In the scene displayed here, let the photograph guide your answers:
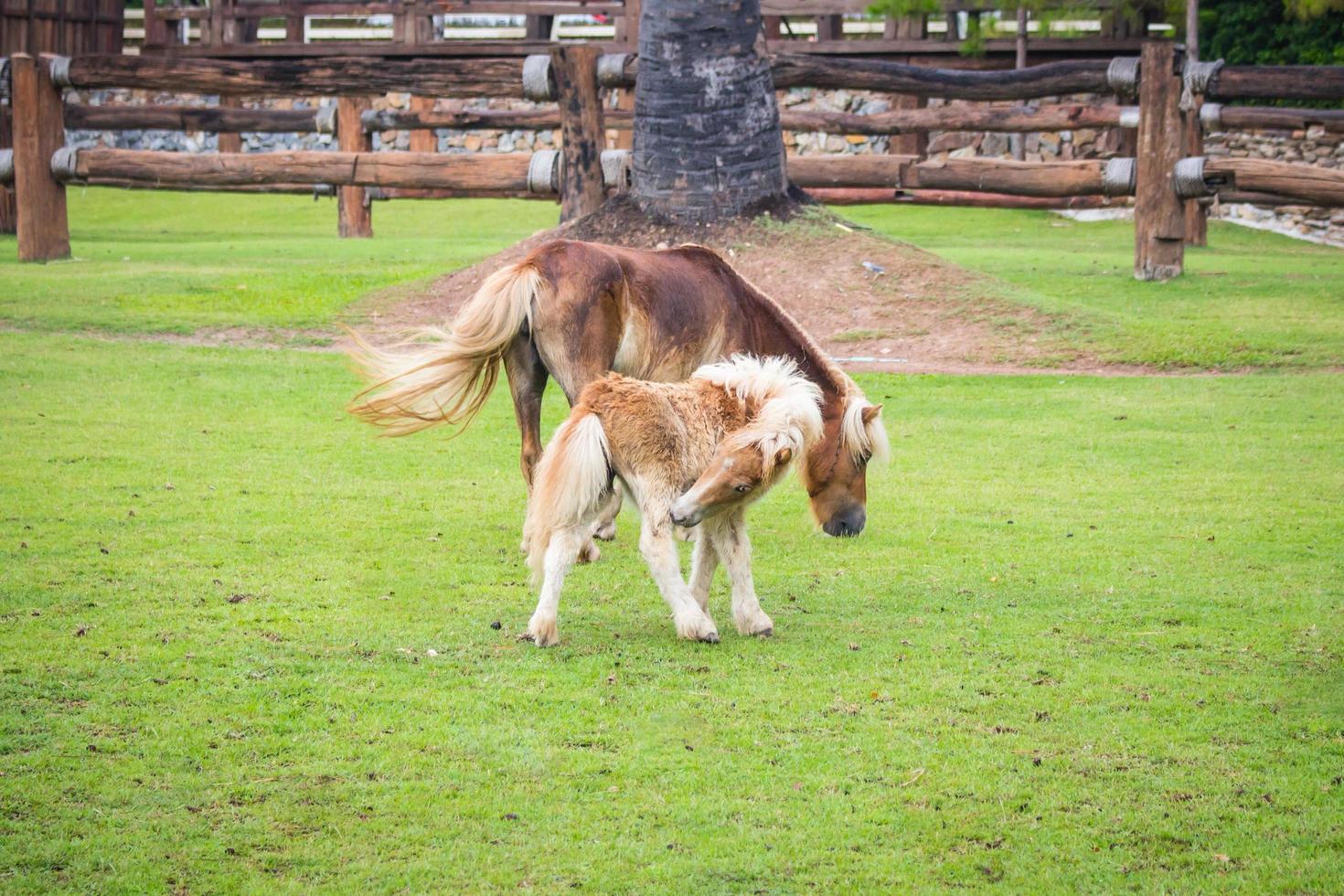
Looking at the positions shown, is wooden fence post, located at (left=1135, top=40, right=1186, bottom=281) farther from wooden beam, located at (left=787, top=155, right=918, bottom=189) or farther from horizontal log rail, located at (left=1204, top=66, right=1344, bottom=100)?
wooden beam, located at (left=787, top=155, right=918, bottom=189)

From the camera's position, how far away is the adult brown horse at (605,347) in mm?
7254

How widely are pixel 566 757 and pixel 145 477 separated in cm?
495

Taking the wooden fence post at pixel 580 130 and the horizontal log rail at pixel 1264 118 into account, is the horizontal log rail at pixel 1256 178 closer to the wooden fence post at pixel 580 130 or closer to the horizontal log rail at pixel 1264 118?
the horizontal log rail at pixel 1264 118

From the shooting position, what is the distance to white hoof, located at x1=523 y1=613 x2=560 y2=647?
5.93 metres

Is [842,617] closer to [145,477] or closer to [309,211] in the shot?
[145,477]

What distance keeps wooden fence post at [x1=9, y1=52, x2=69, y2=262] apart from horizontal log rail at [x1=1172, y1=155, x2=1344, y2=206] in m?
12.4

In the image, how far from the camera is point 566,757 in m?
4.80

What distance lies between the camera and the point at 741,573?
6266mm

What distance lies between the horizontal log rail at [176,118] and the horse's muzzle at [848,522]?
13775 mm

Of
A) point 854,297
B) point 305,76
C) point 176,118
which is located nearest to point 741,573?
point 854,297

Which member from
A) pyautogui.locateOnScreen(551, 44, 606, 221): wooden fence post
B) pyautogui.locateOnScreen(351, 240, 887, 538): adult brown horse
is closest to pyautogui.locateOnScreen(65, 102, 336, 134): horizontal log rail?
pyautogui.locateOnScreen(551, 44, 606, 221): wooden fence post

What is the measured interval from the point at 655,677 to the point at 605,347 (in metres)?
2.57

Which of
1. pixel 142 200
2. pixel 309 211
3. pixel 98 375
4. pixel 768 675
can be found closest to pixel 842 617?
pixel 768 675

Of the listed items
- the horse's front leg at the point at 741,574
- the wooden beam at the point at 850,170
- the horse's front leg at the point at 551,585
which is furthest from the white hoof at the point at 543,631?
the wooden beam at the point at 850,170
